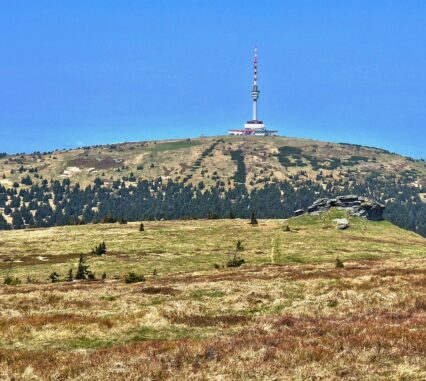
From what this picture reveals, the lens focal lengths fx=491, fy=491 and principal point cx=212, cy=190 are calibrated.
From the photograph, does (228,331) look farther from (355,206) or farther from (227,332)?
(355,206)

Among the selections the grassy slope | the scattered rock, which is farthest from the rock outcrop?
the grassy slope

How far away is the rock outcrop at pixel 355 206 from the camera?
426ft

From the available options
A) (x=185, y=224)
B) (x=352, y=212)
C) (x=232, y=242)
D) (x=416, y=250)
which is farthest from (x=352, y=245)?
(x=185, y=224)

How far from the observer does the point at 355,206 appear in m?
131

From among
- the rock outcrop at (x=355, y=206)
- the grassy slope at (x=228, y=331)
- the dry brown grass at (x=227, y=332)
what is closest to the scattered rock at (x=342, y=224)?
the rock outcrop at (x=355, y=206)

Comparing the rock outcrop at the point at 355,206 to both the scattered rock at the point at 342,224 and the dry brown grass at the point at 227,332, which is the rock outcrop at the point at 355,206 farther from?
the dry brown grass at the point at 227,332

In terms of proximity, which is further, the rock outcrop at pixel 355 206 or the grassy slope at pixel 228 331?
the rock outcrop at pixel 355 206

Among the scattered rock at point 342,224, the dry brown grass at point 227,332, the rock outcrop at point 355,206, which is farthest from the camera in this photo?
the rock outcrop at point 355,206

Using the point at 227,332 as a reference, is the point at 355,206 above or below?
above

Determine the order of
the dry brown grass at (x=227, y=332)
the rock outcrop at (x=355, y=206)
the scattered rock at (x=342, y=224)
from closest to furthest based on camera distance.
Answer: the dry brown grass at (x=227, y=332) → the scattered rock at (x=342, y=224) → the rock outcrop at (x=355, y=206)

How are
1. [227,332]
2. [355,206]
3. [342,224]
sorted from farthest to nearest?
[355,206], [342,224], [227,332]

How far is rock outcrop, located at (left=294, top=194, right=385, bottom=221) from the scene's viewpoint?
130 m

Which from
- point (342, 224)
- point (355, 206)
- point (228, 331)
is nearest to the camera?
point (228, 331)

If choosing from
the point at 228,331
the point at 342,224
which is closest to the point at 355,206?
the point at 342,224
